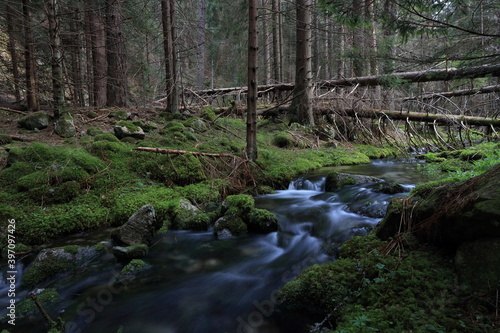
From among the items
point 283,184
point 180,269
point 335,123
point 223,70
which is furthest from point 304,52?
point 223,70

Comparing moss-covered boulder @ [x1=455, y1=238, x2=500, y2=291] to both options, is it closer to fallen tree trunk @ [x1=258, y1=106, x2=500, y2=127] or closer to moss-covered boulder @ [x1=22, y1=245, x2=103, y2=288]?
moss-covered boulder @ [x1=22, y1=245, x2=103, y2=288]

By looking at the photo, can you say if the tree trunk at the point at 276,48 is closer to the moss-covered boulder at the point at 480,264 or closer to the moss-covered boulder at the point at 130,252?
the moss-covered boulder at the point at 130,252

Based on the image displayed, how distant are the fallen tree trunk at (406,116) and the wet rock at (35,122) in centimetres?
754

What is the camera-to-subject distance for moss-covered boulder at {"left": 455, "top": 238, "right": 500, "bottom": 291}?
6.81 ft

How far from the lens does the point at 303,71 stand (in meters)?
10.8

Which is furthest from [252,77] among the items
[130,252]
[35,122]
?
[35,122]

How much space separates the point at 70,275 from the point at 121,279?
2.23 feet

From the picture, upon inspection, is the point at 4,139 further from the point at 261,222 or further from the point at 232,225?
the point at 261,222

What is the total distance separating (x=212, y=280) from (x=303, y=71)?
363 inches

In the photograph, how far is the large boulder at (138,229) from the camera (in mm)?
4129

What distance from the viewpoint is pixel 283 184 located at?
7.32 meters

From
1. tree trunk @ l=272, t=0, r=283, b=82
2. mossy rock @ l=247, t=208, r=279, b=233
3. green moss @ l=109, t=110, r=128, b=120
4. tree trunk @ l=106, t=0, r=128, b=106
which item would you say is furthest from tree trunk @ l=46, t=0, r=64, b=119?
tree trunk @ l=272, t=0, r=283, b=82

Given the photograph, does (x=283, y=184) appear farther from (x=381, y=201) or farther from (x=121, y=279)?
(x=121, y=279)

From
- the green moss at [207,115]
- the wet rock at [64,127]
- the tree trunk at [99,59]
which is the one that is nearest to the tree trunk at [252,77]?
the green moss at [207,115]
